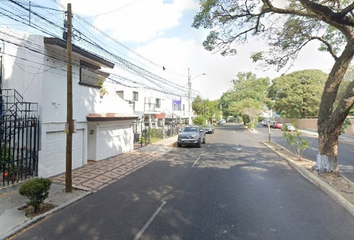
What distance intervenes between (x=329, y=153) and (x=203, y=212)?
629 cm

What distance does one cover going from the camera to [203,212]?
17.7 ft

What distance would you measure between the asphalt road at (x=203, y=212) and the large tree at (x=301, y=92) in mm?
38276

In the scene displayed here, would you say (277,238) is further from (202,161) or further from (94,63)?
(94,63)

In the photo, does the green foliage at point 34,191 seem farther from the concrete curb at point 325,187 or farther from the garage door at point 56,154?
the concrete curb at point 325,187

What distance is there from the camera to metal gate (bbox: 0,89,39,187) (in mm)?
7387

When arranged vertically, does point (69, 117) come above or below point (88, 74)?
below

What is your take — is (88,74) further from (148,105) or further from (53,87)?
(148,105)

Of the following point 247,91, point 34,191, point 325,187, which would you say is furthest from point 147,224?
point 247,91

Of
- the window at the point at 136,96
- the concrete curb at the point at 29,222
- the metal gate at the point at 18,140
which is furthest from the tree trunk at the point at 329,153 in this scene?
the window at the point at 136,96

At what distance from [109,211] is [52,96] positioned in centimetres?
562

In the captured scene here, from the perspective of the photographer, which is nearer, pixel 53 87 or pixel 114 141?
pixel 53 87

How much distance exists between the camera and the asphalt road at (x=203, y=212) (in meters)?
4.44

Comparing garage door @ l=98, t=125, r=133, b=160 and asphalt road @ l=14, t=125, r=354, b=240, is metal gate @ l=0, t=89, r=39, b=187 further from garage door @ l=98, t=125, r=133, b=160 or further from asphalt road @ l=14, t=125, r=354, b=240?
garage door @ l=98, t=125, r=133, b=160

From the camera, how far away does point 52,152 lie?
29.0 feet
